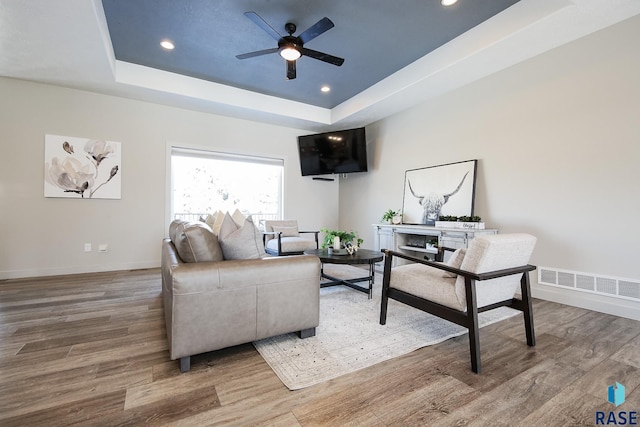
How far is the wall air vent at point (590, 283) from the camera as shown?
254 cm

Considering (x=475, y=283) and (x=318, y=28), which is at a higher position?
(x=318, y=28)

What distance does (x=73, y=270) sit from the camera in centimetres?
404

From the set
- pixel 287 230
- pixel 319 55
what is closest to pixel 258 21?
pixel 319 55

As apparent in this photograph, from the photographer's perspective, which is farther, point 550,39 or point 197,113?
point 197,113

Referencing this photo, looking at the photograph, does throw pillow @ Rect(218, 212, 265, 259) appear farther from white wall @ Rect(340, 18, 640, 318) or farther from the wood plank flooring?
white wall @ Rect(340, 18, 640, 318)

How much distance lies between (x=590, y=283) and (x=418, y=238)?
6.63ft

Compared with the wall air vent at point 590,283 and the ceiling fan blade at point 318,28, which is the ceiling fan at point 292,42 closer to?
the ceiling fan blade at point 318,28

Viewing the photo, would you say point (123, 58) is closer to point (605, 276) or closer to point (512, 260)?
point (512, 260)

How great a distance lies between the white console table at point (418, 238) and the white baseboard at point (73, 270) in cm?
384

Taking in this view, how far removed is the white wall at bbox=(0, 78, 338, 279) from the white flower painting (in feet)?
0.29

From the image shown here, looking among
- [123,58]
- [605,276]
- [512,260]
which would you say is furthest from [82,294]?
[605,276]

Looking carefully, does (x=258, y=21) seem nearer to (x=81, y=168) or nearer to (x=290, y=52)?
(x=290, y=52)

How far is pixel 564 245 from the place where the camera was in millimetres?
2951

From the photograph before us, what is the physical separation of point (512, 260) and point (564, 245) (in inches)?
66.9
